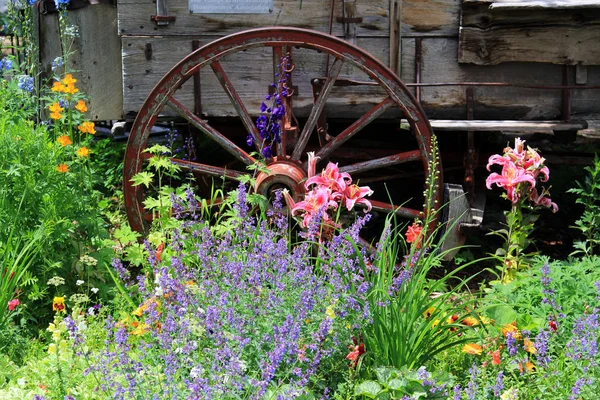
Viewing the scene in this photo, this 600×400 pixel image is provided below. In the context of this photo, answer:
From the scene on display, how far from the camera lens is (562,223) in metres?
5.52

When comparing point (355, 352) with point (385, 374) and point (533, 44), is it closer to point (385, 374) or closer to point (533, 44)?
point (385, 374)

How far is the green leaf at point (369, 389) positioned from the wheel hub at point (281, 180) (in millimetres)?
1475

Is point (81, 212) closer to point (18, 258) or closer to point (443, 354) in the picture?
point (18, 258)

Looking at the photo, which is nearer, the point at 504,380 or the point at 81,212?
the point at 504,380

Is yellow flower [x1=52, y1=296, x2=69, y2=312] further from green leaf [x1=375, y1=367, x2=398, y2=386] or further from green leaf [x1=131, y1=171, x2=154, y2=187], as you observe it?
green leaf [x1=375, y1=367, x2=398, y2=386]

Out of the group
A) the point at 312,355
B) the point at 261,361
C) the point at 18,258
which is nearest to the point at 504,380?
the point at 312,355

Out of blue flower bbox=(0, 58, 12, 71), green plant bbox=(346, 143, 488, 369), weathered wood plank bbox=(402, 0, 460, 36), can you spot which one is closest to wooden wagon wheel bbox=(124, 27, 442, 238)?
weathered wood plank bbox=(402, 0, 460, 36)

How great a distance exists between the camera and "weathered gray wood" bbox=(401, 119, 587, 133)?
13.8 ft

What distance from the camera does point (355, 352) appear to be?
2916 mm

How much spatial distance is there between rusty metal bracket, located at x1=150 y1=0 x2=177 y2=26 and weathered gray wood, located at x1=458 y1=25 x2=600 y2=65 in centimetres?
152

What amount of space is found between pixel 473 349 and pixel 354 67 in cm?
186

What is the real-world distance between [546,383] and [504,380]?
0.18 metres

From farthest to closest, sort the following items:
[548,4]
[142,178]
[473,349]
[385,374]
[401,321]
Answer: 1. [548,4]
2. [142,178]
3. [473,349]
4. [401,321]
5. [385,374]

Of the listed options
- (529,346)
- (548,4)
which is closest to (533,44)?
(548,4)
